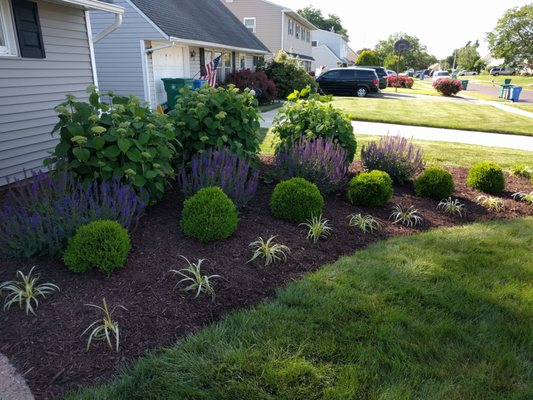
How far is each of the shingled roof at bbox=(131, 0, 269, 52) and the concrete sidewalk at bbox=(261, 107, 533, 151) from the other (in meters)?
4.05

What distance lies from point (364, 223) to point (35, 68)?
514 cm

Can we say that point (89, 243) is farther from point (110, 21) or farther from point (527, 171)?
point (110, 21)

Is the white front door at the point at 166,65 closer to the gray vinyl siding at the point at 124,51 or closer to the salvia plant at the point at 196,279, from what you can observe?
the gray vinyl siding at the point at 124,51

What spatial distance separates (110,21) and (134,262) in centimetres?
1164

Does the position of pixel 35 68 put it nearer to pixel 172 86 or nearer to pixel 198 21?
pixel 172 86

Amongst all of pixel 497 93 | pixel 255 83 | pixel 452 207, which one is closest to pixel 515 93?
pixel 497 93

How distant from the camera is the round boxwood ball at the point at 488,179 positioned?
533 cm

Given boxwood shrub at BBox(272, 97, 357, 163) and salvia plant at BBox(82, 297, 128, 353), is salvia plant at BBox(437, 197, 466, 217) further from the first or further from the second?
salvia plant at BBox(82, 297, 128, 353)

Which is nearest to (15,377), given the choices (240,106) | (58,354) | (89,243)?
(58,354)

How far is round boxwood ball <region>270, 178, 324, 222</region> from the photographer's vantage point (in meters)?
3.97

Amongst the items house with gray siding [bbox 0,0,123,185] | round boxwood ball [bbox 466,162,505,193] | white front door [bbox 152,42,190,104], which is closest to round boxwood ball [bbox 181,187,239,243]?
house with gray siding [bbox 0,0,123,185]

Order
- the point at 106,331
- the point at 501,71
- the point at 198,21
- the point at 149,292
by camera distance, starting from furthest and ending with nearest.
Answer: the point at 501,71 → the point at 198,21 → the point at 149,292 → the point at 106,331

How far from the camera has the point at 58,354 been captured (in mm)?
2279

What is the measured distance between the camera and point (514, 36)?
57562mm
